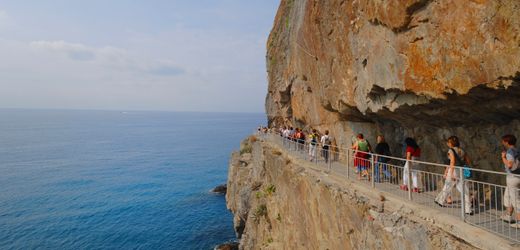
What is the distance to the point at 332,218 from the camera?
11820 millimetres

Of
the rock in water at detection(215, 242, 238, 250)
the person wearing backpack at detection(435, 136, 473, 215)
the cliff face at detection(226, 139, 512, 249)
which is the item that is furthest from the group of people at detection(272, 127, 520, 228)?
the rock in water at detection(215, 242, 238, 250)

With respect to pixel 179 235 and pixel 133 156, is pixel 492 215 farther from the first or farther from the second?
pixel 133 156

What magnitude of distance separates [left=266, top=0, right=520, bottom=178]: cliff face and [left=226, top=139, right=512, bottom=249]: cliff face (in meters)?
3.38

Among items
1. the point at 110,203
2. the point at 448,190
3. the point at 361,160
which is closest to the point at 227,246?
the point at 110,203

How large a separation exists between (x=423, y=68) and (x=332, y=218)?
6368 mm

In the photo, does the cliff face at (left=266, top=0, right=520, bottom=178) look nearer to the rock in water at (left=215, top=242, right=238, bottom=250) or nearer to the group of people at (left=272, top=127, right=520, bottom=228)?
the group of people at (left=272, top=127, right=520, bottom=228)

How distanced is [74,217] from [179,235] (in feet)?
44.3

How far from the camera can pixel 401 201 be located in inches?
350

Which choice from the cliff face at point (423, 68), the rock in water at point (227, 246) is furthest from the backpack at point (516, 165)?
the rock in water at point (227, 246)

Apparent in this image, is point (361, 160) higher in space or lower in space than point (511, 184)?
lower

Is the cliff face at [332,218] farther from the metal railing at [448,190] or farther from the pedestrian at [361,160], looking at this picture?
the pedestrian at [361,160]

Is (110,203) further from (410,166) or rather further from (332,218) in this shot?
(410,166)

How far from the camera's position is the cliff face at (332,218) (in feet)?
24.0

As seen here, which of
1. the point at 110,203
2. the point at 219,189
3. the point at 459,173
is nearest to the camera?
the point at 459,173
